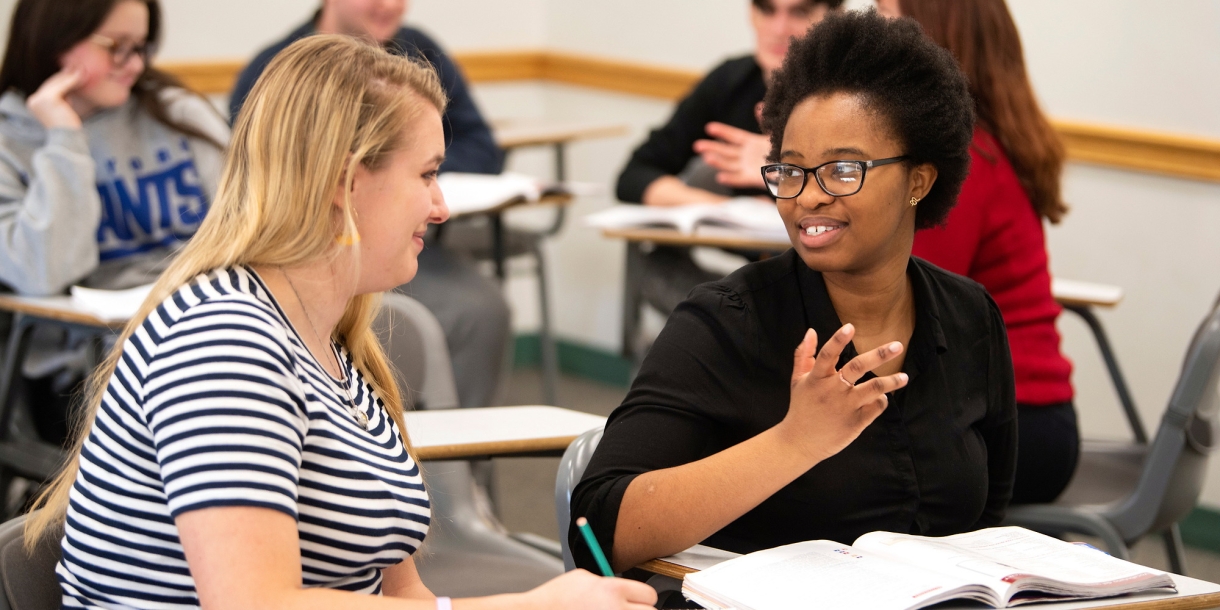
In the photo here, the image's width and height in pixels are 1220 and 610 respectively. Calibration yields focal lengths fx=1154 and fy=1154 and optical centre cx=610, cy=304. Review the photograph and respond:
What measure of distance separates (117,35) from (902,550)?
2076 mm

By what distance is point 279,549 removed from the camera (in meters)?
0.94

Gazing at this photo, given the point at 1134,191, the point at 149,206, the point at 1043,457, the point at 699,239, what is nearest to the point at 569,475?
the point at 1043,457

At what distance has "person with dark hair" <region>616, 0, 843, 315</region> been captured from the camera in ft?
9.68

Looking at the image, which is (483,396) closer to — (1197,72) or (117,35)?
(117,35)

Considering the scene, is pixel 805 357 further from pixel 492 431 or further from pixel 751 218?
pixel 751 218

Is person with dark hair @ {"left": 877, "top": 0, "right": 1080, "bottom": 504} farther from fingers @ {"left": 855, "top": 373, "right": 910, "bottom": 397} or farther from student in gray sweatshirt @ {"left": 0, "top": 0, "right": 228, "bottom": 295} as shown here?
student in gray sweatshirt @ {"left": 0, "top": 0, "right": 228, "bottom": 295}

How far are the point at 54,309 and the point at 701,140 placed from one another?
5.73 ft

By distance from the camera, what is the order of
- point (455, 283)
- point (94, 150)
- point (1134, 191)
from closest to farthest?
point (94, 150)
point (1134, 191)
point (455, 283)

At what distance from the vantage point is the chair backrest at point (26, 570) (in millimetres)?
1118

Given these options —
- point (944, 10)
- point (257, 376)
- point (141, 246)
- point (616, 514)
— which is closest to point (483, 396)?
point (141, 246)

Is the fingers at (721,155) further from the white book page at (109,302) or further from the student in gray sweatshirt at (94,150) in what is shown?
the white book page at (109,302)

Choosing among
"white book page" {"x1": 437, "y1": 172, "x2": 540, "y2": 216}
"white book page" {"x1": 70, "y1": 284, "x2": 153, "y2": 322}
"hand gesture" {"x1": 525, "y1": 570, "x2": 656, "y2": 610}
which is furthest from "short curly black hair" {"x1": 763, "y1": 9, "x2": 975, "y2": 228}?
"white book page" {"x1": 437, "y1": 172, "x2": 540, "y2": 216}

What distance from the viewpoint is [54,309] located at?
7.07ft

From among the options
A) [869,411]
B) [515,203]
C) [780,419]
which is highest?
[869,411]
